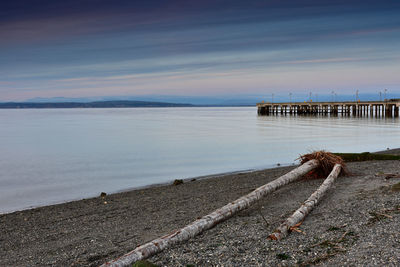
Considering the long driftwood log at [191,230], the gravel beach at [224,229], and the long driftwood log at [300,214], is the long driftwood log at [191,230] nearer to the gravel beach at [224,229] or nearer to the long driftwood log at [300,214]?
the gravel beach at [224,229]

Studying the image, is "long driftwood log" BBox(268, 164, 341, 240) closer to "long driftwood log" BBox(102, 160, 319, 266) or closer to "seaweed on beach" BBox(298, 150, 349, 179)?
"long driftwood log" BBox(102, 160, 319, 266)

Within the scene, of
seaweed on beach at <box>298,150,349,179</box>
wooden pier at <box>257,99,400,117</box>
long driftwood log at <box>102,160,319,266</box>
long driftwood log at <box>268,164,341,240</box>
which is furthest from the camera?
wooden pier at <box>257,99,400,117</box>

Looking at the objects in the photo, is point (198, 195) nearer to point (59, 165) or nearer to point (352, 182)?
point (352, 182)

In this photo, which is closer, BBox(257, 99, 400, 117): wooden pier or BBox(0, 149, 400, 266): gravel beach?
BBox(0, 149, 400, 266): gravel beach

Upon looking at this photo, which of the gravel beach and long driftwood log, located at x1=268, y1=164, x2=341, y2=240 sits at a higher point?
long driftwood log, located at x1=268, y1=164, x2=341, y2=240

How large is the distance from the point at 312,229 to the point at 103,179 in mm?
14710

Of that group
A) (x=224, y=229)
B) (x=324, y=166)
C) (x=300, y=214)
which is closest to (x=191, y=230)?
(x=224, y=229)

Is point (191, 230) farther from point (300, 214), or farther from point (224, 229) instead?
point (300, 214)

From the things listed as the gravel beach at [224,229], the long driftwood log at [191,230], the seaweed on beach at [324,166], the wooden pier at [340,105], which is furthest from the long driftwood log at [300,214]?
the wooden pier at [340,105]

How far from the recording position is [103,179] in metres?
19.4

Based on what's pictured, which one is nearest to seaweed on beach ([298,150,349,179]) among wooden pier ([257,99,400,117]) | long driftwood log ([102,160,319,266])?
long driftwood log ([102,160,319,266])

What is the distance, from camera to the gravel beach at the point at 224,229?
555 centimetres

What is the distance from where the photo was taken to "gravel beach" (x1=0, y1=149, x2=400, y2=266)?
18.2 ft

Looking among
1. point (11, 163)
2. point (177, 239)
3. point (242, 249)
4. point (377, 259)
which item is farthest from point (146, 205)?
point (11, 163)
